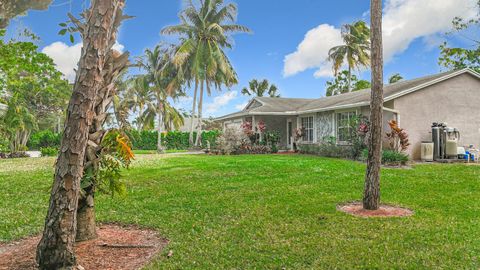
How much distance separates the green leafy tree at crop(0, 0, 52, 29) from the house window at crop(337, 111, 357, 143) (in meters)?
13.6

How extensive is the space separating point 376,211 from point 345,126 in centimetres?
1258

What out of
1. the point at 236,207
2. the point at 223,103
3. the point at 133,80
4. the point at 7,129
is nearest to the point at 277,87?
the point at 223,103

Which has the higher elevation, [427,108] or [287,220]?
[427,108]

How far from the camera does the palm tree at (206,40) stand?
26688 millimetres

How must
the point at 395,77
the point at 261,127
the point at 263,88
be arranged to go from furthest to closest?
the point at 263,88 < the point at 395,77 < the point at 261,127

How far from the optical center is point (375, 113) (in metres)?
5.89

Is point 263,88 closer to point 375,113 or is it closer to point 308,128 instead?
point 308,128

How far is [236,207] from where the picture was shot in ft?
21.0

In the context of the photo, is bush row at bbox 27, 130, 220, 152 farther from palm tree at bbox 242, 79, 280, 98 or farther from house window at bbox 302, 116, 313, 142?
palm tree at bbox 242, 79, 280, 98

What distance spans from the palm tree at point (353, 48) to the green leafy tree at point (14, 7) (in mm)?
27920

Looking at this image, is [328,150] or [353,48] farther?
[353,48]

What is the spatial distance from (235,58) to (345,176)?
22.7 m

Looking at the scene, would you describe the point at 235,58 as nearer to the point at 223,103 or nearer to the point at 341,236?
the point at 223,103

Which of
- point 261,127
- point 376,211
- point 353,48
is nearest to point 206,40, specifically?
point 261,127
